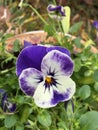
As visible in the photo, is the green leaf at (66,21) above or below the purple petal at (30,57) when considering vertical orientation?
below

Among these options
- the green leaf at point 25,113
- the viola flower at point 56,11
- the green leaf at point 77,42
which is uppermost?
the viola flower at point 56,11

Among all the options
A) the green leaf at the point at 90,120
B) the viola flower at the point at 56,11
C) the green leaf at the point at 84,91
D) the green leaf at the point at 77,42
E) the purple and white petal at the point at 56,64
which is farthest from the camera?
the green leaf at the point at 77,42

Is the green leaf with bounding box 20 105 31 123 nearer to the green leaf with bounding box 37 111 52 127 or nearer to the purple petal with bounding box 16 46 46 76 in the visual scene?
the green leaf with bounding box 37 111 52 127

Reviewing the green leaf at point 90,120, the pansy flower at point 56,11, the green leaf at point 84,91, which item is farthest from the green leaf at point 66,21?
the green leaf at point 90,120

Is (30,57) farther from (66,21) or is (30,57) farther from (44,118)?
(66,21)

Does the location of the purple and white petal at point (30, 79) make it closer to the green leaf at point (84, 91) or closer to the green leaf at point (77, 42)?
the green leaf at point (84, 91)

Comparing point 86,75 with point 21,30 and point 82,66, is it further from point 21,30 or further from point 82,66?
point 21,30

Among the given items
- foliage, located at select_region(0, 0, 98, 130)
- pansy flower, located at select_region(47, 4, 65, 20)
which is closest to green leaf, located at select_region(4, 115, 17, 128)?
foliage, located at select_region(0, 0, 98, 130)

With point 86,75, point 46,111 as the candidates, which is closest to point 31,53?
point 46,111
